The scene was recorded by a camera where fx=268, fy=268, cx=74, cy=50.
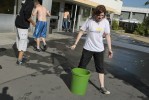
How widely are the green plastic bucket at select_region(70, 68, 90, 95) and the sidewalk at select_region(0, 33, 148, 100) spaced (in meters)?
0.12

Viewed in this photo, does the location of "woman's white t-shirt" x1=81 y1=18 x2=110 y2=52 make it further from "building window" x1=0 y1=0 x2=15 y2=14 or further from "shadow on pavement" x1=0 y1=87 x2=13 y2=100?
"building window" x1=0 y1=0 x2=15 y2=14

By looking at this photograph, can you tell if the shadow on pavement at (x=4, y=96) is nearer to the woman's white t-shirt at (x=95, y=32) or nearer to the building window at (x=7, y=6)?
the woman's white t-shirt at (x=95, y=32)

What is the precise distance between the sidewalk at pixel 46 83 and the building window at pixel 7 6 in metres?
5.03

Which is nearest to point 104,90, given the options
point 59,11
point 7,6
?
point 7,6

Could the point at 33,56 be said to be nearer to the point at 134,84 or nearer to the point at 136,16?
the point at 134,84

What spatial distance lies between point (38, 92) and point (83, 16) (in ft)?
59.7

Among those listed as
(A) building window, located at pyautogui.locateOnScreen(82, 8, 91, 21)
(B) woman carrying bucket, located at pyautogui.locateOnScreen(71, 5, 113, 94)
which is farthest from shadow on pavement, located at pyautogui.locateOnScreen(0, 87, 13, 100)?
(A) building window, located at pyautogui.locateOnScreen(82, 8, 91, 21)

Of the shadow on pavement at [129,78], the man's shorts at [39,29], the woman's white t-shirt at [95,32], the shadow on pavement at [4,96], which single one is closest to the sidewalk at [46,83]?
the shadow on pavement at [4,96]

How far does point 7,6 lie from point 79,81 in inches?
346

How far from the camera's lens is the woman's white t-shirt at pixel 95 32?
541 centimetres

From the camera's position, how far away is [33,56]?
8320mm

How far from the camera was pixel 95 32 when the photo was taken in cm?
542

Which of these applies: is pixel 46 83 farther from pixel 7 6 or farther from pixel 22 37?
pixel 7 6

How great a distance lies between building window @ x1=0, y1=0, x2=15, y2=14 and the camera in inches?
494
